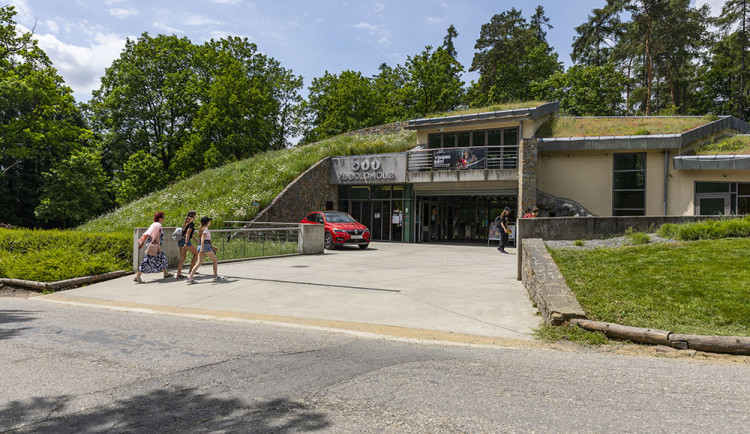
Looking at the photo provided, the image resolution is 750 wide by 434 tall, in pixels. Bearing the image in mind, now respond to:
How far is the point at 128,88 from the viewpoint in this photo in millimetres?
40312

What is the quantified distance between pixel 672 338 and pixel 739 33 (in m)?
42.9

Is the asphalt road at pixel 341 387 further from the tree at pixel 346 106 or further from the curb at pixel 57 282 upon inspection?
the tree at pixel 346 106

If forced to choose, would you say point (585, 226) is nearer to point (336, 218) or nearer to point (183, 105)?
point (336, 218)

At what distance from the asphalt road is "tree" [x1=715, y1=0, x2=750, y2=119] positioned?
1691 inches

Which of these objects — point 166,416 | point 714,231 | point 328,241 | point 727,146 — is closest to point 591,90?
point 727,146

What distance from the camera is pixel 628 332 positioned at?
18.7 feet

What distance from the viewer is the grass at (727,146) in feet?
61.5

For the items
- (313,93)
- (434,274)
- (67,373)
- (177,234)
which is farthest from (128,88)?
(67,373)

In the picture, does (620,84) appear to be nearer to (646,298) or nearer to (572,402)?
(646,298)

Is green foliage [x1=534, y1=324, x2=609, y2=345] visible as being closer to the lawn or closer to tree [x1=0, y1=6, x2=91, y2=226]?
the lawn

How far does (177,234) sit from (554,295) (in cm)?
850

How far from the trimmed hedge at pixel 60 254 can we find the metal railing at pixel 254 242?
2.45 metres

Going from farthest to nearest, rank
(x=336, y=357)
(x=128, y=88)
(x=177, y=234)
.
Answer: (x=128, y=88) → (x=177, y=234) → (x=336, y=357)

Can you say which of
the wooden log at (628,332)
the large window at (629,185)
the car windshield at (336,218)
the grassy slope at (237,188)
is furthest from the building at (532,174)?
the wooden log at (628,332)
